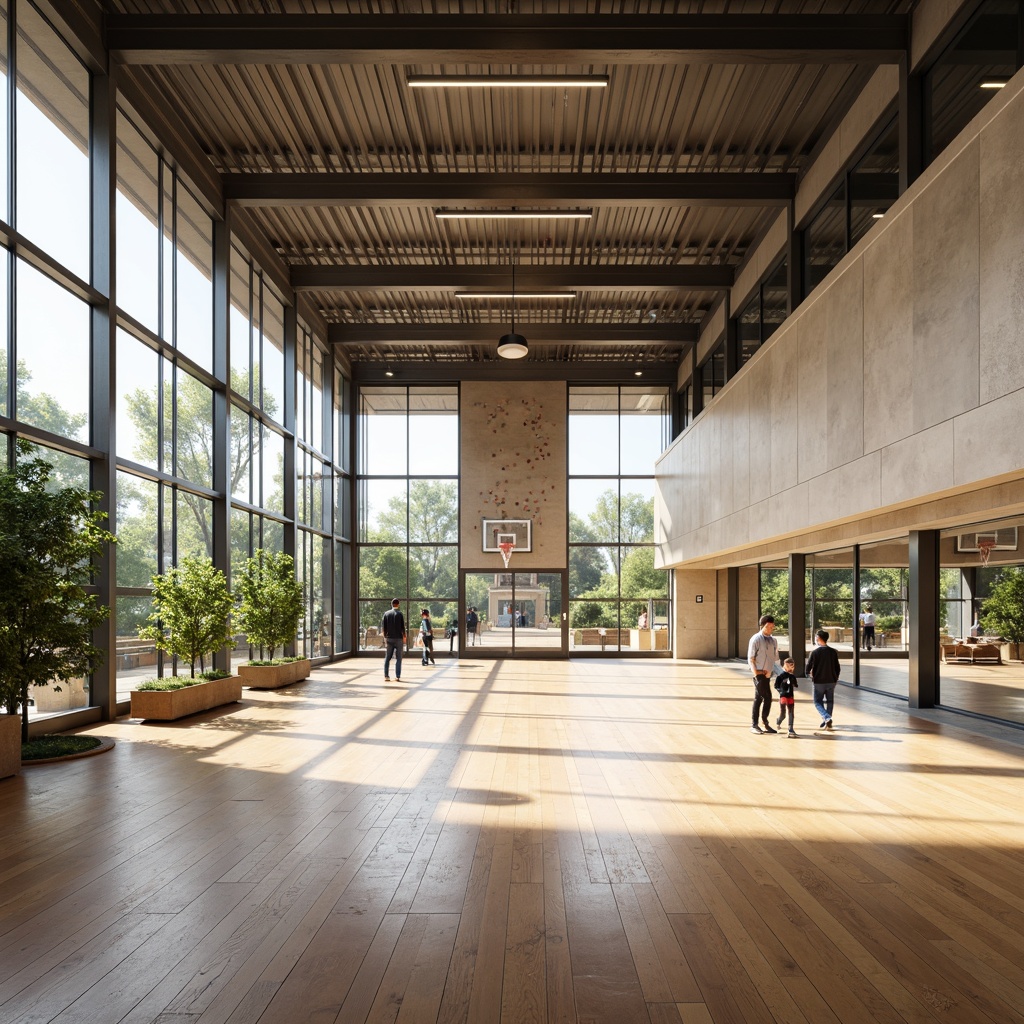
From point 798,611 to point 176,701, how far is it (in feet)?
32.8

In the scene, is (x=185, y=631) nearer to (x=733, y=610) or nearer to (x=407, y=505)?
(x=407, y=505)

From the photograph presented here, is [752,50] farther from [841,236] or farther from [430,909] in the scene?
[430,909]

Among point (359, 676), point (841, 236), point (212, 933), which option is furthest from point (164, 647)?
point (841, 236)

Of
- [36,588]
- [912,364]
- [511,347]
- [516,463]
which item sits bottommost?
[36,588]

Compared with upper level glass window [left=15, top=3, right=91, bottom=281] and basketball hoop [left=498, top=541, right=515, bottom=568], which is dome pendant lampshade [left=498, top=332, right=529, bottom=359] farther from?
basketball hoop [left=498, top=541, right=515, bottom=568]

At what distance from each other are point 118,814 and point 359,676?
11.0m

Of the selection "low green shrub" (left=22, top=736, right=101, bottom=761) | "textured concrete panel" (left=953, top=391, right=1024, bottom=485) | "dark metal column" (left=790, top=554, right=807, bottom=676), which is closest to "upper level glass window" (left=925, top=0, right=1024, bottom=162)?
"textured concrete panel" (left=953, top=391, right=1024, bottom=485)

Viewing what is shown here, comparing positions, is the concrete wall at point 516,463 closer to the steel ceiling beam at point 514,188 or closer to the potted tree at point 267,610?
the potted tree at point 267,610

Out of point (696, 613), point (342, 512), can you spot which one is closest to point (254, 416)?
point (342, 512)

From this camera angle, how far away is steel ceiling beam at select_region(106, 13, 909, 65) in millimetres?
8703

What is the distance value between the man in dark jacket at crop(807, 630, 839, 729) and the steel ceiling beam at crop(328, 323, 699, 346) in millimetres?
11319

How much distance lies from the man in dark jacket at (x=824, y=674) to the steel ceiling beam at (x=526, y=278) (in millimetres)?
8505

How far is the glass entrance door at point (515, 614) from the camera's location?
22.4 meters

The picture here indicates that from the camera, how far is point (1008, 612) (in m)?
10.1
